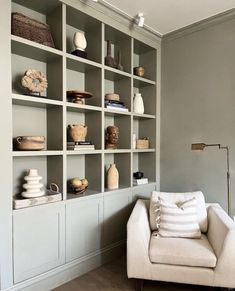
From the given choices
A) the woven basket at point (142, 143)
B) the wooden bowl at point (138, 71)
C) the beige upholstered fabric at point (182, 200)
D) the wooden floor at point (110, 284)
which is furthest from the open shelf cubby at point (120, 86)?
the wooden floor at point (110, 284)

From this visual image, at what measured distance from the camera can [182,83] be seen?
306cm

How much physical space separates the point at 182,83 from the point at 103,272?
233 cm

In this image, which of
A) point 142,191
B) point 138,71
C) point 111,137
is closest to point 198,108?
point 138,71

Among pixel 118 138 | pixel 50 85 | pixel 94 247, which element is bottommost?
pixel 94 247

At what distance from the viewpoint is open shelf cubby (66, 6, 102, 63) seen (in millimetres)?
2496

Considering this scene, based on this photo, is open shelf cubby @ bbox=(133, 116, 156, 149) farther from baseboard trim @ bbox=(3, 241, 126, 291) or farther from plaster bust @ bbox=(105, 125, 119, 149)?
baseboard trim @ bbox=(3, 241, 126, 291)

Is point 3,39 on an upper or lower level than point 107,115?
upper

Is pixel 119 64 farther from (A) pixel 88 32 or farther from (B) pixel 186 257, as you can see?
(B) pixel 186 257

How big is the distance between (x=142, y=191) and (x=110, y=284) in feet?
3.72

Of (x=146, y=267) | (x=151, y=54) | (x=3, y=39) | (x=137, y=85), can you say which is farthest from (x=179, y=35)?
(x=146, y=267)

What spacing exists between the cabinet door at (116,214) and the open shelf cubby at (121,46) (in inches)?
58.1

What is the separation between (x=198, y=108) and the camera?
2918mm

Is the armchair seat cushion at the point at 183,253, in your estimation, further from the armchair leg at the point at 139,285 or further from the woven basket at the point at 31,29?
the woven basket at the point at 31,29

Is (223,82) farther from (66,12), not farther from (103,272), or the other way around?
(103,272)
